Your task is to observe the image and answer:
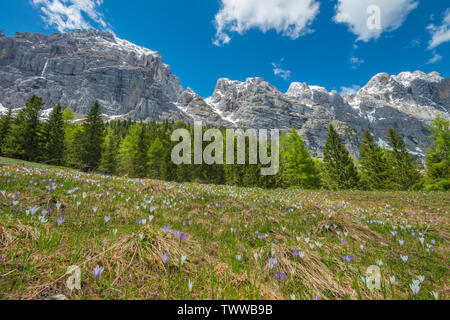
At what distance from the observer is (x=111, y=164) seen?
40.0m

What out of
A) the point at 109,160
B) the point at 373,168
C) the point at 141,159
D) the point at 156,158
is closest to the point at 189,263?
the point at 373,168

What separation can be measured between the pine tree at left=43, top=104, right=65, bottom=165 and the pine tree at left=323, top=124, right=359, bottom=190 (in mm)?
46764

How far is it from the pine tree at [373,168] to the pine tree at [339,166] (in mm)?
2180

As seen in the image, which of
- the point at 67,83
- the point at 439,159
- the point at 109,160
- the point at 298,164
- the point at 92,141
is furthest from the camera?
the point at 67,83

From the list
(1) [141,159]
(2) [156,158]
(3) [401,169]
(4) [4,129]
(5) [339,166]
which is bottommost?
(3) [401,169]

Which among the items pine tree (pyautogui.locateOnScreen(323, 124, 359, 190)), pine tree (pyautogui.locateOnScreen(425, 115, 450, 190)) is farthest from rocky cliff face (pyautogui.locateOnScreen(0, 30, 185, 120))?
pine tree (pyautogui.locateOnScreen(425, 115, 450, 190))

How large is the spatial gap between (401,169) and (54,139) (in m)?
58.7

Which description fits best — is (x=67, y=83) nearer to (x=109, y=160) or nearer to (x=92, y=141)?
(x=109, y=160)

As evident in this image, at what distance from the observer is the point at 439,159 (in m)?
27.0

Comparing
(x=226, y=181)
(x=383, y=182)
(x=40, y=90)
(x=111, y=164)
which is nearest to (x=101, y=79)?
(x=40, y=90)

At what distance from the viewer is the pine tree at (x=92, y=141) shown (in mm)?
34812

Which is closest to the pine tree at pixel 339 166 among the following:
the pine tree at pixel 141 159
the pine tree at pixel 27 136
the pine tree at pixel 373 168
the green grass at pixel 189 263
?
the pine tree at pixel 373 168

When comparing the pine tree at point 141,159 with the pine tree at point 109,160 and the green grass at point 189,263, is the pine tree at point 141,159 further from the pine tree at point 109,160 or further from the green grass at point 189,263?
the green grass at point 189,263
